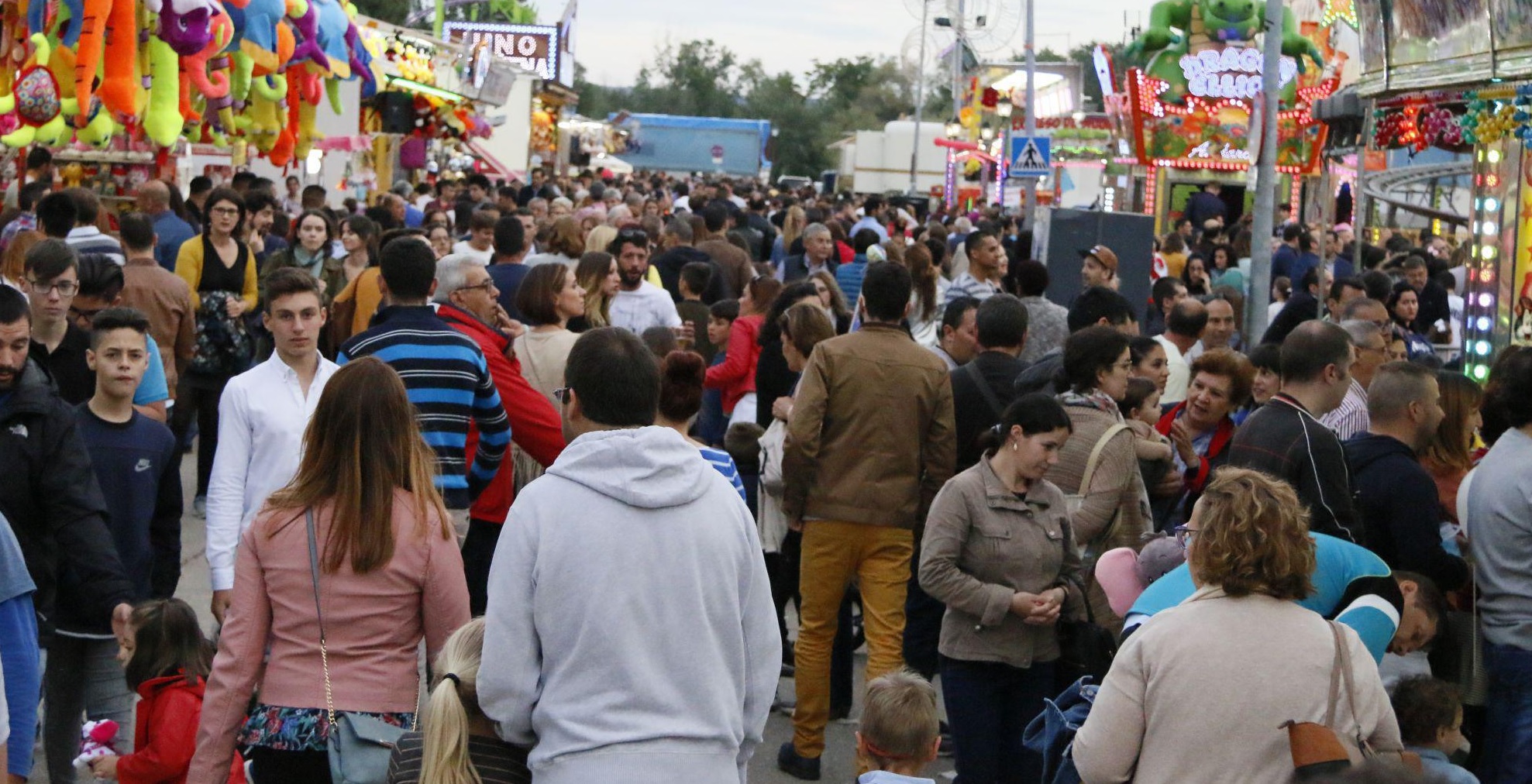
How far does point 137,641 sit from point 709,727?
6.52 ft

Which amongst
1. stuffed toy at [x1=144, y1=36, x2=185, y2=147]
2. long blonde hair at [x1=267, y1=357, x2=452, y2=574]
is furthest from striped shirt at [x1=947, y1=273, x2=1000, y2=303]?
long blonde hair at [x1=267, y1=357, x2=452, y2=574]

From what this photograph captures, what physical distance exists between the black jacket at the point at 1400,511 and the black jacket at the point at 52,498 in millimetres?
3798

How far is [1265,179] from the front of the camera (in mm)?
11633

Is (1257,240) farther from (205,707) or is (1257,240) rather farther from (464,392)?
(205,707)

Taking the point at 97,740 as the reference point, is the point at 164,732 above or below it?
above

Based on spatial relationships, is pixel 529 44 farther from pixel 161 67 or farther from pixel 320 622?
pixel 320 622

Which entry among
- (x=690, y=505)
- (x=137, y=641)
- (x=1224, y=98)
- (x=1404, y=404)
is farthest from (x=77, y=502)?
(x=1224, y=98)

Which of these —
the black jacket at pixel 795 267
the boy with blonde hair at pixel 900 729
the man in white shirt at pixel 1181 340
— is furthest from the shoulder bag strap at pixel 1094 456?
the black jacket at pixel 795 267

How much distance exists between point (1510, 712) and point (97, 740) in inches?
173

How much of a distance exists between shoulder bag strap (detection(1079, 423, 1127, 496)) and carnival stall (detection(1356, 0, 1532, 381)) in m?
4.06

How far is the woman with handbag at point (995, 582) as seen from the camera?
5.26 metres

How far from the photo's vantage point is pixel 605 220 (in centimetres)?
1559

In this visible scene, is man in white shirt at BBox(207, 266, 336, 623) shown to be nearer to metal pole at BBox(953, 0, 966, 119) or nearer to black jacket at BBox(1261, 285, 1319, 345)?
black jacket at BBox(1261, 285, 1319, 345)

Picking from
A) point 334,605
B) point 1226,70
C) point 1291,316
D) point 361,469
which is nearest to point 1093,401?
point 361,469
